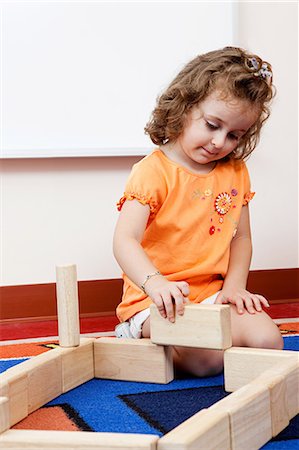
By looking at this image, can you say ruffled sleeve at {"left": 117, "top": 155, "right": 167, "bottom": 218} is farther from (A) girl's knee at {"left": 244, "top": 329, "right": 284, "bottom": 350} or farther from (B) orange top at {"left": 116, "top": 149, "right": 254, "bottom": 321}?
(A) girl's knee at {"left": 244, "top": 329, "right": 284, "bottom": 350}

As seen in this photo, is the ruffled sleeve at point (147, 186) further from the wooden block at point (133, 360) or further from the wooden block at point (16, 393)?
the wooden block at point (16, 393)

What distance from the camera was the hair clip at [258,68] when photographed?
3.93ft

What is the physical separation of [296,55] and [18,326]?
89 cm

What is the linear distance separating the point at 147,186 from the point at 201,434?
56cm

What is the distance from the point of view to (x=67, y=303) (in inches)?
40.7

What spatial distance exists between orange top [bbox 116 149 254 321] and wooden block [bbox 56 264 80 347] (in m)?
0.18

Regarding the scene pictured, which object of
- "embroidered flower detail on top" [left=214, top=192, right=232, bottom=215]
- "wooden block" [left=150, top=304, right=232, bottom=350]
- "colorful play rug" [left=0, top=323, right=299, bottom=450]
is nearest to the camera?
"colorful play rug" [left=0, top=323, right=299, bottom=450]

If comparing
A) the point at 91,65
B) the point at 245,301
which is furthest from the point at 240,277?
the point at 91,65

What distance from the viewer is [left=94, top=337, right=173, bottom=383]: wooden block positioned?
1059mm

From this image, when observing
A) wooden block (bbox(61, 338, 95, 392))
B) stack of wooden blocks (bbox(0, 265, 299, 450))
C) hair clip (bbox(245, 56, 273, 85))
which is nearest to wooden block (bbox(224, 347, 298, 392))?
stack of wooden blocks (bbox(0, 265, 299, 450))

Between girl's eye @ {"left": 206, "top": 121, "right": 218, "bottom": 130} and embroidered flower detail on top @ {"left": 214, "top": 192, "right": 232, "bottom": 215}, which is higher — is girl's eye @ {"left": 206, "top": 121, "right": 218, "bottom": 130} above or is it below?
above

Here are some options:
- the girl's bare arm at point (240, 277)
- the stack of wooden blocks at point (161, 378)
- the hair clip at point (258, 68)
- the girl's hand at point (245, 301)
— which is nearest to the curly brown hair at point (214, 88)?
the hair clip at point (258, 68)

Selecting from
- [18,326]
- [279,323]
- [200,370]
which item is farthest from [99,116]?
[200,370]

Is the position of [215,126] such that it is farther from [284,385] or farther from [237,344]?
[284,385]
